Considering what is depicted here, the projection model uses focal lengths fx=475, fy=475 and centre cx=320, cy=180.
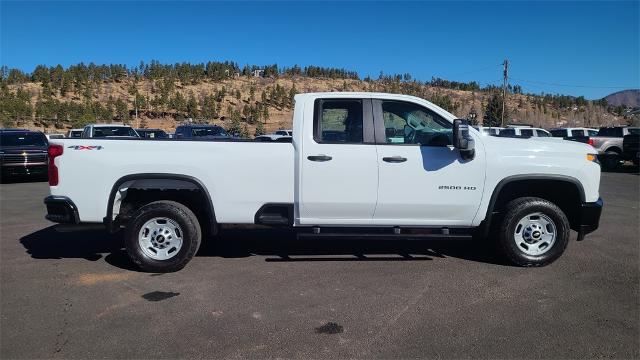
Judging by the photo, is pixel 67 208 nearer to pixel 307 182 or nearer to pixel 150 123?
pixel 307 182

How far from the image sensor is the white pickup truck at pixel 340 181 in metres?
5.25

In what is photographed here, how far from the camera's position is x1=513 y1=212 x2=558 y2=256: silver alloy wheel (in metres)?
5.60

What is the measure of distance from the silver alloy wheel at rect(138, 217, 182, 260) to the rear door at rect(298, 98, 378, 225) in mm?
1459

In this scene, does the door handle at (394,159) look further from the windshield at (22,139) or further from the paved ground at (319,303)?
the windshield at (22,139)

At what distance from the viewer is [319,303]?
14.7ft

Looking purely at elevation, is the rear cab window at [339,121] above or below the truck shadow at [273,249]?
above

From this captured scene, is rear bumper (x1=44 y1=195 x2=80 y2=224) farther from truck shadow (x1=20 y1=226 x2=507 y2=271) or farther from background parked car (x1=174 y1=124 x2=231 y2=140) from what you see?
background parked car (x1=174 y1=124 x2=231 y2=140)

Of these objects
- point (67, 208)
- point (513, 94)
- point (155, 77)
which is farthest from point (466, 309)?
point (513, 94)

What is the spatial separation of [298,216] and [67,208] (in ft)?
8.40

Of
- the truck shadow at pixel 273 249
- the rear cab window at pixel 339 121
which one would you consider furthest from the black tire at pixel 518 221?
the rear cab window at pixel 339 121

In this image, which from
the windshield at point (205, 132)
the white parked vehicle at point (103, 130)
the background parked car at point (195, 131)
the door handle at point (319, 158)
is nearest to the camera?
the door handle at point (319, 158)

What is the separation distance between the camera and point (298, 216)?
539 cm

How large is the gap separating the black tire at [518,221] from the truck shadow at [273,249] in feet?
0.95

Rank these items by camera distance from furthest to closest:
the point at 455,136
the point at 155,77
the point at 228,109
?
the point at 155,77 → the point at 228,109 → the point at 455,136
